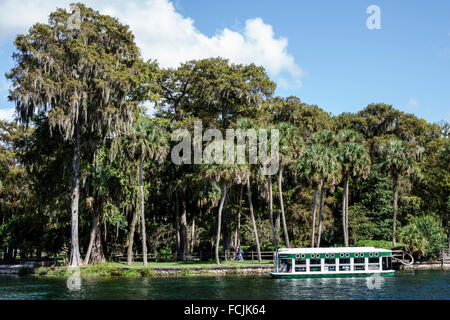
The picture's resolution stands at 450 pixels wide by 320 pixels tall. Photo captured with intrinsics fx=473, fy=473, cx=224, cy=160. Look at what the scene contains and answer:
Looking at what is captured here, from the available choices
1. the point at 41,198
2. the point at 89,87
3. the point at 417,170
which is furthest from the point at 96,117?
the point at 417,170

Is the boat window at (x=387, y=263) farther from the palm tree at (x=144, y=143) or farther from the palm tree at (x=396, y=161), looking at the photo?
the palm tree at (x=144, y=143)

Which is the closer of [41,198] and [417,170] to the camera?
[41,198]

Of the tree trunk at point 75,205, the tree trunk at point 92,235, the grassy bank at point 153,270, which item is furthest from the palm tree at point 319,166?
the tree trunk at point 75,205

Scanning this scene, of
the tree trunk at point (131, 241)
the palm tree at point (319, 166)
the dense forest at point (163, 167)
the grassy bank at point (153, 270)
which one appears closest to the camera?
the grassy bank at point (153, 270)

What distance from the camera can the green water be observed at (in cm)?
2730

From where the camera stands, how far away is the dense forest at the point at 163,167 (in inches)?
1698

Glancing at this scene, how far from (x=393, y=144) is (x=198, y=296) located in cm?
3385

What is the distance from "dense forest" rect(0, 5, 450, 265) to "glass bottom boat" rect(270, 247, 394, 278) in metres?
9.78

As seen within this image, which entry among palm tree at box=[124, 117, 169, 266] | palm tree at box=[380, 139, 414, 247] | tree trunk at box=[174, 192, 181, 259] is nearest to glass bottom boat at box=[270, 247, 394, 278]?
palm tree at box=[124, 117, 169, 266]

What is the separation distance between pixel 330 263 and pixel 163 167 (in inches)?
911

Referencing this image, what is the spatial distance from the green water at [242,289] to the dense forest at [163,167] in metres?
10.5
